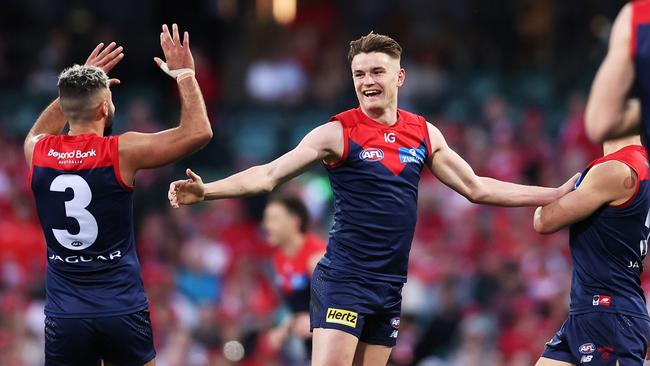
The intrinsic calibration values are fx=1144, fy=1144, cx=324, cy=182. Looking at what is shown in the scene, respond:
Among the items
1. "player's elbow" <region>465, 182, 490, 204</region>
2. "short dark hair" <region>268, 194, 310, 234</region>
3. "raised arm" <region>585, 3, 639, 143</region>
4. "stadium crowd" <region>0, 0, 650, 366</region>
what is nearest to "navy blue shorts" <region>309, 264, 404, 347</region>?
"player's elbow" <region>465, 182, 490, 204</region>

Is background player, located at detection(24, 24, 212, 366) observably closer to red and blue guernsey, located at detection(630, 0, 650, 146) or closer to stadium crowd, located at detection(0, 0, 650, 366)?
red and blue guernsey, located at detection(630, 0, 650, 146)

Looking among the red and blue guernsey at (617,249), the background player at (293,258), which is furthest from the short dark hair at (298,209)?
the red and blue guernsey at (617,249)

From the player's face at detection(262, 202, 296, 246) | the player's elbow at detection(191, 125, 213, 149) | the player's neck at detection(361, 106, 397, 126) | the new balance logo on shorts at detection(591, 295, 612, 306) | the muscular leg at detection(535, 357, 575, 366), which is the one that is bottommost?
the muscular leg at detection(535, 357, 575, 366)

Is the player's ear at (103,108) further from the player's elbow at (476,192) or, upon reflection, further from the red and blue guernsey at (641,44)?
the red and blue guernsey at (641,44)

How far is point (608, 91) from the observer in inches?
202

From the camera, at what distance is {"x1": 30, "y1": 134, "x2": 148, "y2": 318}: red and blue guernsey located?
259 inches

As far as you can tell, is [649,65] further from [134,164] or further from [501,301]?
[501,301]

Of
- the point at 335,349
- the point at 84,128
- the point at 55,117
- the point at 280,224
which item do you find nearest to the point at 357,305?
the point at 335,349

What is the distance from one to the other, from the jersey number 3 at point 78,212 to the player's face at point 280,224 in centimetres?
328

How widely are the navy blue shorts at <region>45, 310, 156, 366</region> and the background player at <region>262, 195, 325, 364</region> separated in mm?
2757

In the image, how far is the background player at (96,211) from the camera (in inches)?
259

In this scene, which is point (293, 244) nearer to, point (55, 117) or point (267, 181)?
point (267, 181)

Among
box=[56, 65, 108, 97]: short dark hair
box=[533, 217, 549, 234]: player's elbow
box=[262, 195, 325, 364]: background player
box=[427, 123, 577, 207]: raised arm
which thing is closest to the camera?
box=[56, 65, 108, 97]: short dark hair

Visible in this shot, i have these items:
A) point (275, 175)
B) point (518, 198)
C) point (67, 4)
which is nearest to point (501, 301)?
point (518, 198)
